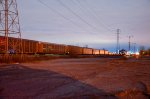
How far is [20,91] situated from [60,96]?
1842 millimetres

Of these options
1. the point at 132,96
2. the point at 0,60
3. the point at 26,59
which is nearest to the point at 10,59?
the point at 0,60

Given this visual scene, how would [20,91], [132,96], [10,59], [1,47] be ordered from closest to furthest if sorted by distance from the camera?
[132,96], [20,91], [10,59], [1,47]

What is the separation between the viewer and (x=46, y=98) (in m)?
9.15

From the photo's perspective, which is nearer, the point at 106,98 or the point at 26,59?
the point at 106,98

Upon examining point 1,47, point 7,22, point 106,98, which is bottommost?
point 106,98

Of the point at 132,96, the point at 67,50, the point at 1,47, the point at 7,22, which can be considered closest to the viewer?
the point at 132,96

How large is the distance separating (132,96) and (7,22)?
22.3m

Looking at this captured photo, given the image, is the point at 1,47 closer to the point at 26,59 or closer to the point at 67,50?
the point at 26,59

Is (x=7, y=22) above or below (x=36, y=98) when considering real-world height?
above

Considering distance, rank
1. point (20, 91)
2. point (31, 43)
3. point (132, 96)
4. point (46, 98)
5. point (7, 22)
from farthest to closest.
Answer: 1. point (31, 43)
2. point (7, 22)
3. point (20, 91)
4. point (132, 96)
5. point (46, 98)

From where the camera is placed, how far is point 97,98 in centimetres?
930

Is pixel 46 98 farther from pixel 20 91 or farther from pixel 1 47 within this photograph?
pixel 1 47

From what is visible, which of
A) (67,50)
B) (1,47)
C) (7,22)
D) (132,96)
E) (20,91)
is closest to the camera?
(132,96)

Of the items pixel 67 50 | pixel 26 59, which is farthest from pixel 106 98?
pixel 67 50
